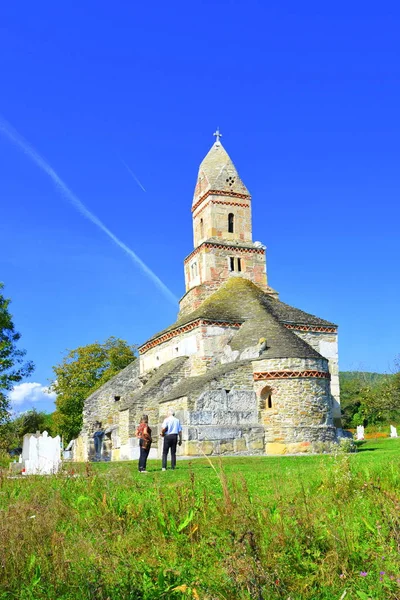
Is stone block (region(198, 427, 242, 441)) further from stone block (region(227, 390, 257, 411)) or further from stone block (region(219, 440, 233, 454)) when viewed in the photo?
stone block (region(227, 390, 257, 411))

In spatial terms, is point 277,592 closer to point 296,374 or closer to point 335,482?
point 335,482

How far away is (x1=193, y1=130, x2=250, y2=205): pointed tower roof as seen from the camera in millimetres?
34969

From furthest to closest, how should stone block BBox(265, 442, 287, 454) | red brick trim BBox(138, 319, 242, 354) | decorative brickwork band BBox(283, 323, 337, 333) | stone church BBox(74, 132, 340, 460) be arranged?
decorative brickwork band BBox(283, 323, 337, 333)
red brick trim BBox(138, 319, 242, 354)
stone church BBox(74, 132, 340, 460)
stone block BBox(265, 442, 287, 454)

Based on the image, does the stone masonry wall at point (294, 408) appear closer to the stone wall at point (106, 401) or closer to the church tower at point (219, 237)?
the church tower at point (219, 237)

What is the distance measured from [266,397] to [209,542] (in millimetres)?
16467

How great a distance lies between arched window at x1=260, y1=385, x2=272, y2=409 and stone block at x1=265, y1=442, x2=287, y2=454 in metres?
1.53

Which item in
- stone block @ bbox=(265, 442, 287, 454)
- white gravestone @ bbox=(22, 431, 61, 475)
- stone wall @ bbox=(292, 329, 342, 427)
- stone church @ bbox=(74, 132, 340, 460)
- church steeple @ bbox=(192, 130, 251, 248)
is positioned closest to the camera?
white gravestone @ bbox=(22, 431, 61, 475)

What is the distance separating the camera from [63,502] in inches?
329

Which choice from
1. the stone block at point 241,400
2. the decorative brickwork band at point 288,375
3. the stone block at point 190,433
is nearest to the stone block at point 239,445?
the stone block at point 241,400

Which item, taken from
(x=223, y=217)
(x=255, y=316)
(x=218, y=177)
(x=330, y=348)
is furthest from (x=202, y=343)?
(x=218, y=177)

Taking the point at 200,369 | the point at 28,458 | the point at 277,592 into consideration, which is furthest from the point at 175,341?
the point at 277,592

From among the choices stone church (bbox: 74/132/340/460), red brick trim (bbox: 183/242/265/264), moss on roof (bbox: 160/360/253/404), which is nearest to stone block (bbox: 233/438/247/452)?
stone church (bbox: 74/132/340/460)

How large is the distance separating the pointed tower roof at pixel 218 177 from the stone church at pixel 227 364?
0.23 feet

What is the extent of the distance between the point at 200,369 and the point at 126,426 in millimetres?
4230
